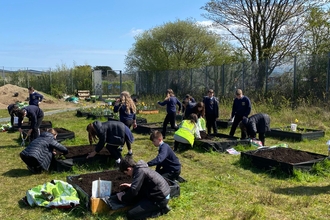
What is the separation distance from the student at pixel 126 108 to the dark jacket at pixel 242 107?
326cm

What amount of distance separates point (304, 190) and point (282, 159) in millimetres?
1346

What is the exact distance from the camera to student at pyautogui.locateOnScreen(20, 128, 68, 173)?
706 centimetres

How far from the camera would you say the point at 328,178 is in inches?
269

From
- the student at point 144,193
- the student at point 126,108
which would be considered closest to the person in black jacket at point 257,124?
the student at point 126,108

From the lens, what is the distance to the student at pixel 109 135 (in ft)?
23.3

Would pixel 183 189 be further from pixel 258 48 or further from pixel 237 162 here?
pixel 258 48

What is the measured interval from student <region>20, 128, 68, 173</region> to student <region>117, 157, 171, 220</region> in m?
2.78

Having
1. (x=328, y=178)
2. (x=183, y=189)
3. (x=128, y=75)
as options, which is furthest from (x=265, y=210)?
(x=128, y=75)

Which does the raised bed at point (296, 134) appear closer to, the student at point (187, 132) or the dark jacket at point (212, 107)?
the dark jacket at point (212, 107)

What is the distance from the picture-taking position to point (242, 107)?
10391 mm

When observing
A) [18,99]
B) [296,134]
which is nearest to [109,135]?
[296,134]

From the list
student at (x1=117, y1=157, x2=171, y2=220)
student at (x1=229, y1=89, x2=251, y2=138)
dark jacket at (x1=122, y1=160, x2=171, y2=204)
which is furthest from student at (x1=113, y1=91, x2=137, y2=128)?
dark jacket at (x1=122, y1=160, x2=171, y2=204)

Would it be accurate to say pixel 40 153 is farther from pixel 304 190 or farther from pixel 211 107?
pixel 211 107

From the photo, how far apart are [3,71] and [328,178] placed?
1364 inches
